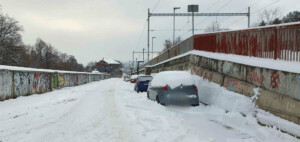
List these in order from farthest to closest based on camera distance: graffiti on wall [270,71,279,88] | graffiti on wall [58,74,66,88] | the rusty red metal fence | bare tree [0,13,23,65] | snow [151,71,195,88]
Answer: bare tree [0,13,23,65], graffiti on wall [58,74,66,88], snow [151,71,195,88], the rusty red metal fence, graffiti on wall [270,71,279,88]

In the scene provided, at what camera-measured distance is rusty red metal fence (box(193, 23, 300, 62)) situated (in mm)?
6182

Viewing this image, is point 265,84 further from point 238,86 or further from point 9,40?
point 9,40

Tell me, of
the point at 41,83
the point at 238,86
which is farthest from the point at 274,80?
the point at 41,83

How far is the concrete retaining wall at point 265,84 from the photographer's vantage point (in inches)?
204

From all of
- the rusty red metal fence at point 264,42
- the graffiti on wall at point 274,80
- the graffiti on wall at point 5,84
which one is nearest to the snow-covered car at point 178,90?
the rusty red metal fence at point 264,42

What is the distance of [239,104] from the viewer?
23.2ft

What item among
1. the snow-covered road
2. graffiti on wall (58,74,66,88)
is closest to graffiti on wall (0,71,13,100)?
the snow-covered road

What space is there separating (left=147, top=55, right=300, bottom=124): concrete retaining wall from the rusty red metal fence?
788 mm

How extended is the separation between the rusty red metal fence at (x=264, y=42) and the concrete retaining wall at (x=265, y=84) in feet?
2.58

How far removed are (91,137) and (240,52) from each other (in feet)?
21.8

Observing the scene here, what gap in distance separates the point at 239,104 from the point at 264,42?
2.26 metres

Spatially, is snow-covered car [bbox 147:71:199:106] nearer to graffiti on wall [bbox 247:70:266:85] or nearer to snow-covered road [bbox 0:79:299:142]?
snow-covered road [bbox 0:79:299:142]

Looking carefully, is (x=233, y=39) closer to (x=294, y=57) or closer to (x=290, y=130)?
(x=294, y=57)

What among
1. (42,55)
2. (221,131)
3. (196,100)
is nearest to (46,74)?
(196,100)
